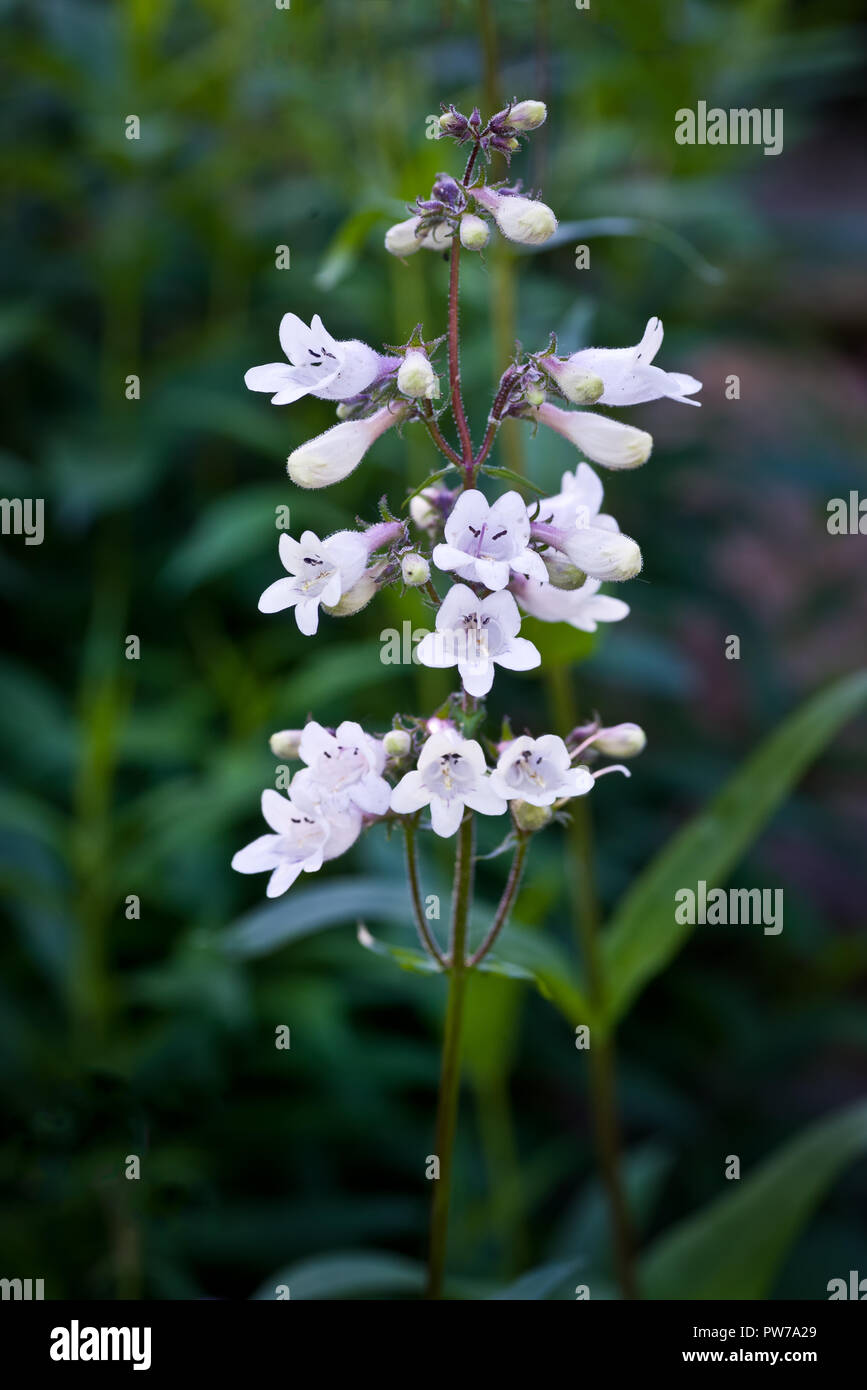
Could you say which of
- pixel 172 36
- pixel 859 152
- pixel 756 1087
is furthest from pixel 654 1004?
pixel 859 152

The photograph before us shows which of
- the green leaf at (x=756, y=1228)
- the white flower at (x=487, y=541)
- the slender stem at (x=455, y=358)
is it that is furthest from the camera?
the green leaf at (x=756, y=1228)

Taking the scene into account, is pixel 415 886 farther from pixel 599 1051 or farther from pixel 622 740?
pixel 599 1051

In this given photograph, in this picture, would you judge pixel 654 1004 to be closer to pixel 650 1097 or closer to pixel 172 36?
pixel 650 1097

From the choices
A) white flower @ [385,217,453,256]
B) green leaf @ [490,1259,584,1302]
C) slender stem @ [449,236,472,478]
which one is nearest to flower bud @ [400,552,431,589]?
slender stem @ [449,236,472,478]

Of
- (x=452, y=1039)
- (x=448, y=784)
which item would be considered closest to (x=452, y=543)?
(x=448, y=784)

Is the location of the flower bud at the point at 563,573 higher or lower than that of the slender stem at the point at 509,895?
higher

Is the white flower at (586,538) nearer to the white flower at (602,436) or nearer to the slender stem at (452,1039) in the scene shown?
the white flower at (602,436)

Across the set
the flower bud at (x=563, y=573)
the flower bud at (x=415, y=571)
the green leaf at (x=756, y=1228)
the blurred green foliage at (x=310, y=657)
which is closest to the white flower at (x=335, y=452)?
the flower bud at (x=415, y=571)
